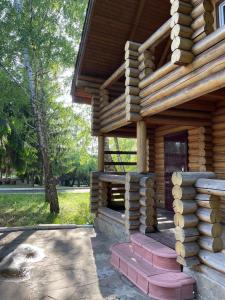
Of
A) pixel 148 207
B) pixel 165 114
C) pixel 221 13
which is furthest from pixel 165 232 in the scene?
pixel 221 13

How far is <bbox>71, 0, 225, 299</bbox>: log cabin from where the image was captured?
438 cm

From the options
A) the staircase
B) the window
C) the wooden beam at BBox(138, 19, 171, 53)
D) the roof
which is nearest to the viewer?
the staircase

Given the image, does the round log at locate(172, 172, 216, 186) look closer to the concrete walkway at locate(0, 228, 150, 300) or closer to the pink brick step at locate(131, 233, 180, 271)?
the pink brick step at locate(131, 233, 180, 271)

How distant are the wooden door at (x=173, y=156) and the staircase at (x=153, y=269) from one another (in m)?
3.74

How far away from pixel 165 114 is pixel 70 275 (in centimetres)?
438

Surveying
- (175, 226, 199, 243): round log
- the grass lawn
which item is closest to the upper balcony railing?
(175, 226, 199, 243): round log

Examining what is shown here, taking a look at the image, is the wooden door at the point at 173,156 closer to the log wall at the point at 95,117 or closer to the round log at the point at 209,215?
the log wall at the point at 95,117

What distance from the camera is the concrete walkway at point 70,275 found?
4.75 meters

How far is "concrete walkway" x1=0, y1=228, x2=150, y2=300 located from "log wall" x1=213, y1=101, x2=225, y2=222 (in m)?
3.69

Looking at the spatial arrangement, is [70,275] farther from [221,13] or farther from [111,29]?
[111,29]

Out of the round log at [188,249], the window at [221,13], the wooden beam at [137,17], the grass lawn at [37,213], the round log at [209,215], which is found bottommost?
the grass lawn at [37,213]

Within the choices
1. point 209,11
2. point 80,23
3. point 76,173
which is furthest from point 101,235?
point 76,173

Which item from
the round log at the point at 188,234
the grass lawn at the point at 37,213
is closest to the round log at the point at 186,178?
the round log at the point at 188,234

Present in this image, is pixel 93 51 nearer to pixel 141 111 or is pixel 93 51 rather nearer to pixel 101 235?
pixel 141 111
